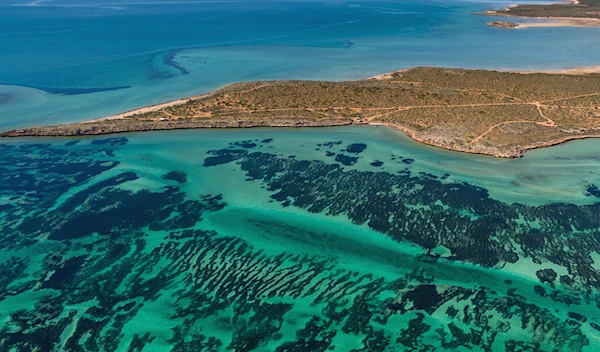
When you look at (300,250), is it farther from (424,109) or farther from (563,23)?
(563,23)

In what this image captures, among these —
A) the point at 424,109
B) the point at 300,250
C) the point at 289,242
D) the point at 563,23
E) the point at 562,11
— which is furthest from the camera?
the point at 562,11

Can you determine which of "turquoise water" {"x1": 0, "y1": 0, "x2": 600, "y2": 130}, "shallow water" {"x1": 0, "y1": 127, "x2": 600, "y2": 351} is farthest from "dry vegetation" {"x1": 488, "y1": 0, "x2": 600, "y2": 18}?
"shallow water" {"x1": 0, "y1": 127, "x2": 600, "y2": 351}

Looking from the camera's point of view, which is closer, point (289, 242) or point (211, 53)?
point (289, 242)

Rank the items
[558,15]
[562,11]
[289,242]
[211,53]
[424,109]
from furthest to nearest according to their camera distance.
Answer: [562,11]
[558,15]
[211,53]
[424,109]
[289,242]

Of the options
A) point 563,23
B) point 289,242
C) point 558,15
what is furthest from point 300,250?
point 558,15

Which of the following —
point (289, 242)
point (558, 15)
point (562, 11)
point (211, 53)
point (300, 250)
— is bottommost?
point (300, 250)

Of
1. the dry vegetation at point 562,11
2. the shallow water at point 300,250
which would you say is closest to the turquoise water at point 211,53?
the dry vegetation at point 562,11

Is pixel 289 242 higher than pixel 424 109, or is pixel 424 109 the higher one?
pixel 424 109
